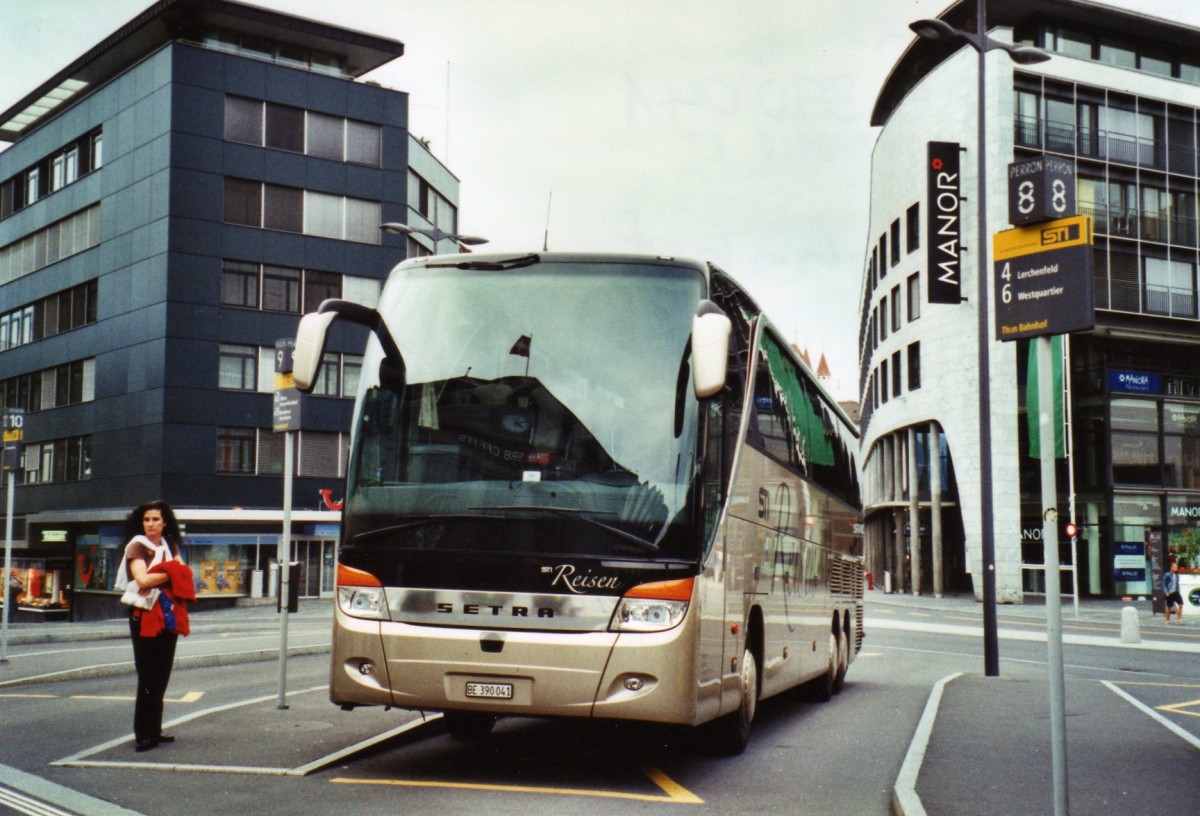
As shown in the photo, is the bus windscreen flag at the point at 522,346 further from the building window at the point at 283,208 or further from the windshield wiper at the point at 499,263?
the building window at the point at 283,208

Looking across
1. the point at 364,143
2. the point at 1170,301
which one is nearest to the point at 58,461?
the point at 364,143

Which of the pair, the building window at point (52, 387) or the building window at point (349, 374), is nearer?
the building window at point (349, 374)

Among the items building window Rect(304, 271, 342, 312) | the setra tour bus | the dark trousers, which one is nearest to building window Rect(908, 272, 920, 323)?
building window Rect(304, 271, 342, 312)

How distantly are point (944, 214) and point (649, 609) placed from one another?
1569 inches

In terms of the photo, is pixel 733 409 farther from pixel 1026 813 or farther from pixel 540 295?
pixel 1026 813

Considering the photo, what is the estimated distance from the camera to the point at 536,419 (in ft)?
27.6

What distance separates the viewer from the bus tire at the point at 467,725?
34.0ft

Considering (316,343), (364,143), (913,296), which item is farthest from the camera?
(913,296)

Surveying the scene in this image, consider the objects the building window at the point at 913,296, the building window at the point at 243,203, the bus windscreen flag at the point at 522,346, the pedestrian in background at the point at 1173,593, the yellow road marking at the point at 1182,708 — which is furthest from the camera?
the building window at the point at 913,296

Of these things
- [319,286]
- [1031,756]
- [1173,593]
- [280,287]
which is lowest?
[1031,756]

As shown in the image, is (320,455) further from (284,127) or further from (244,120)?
(244,120)

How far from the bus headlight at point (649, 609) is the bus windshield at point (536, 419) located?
0.67 ft

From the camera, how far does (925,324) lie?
54.1 meters

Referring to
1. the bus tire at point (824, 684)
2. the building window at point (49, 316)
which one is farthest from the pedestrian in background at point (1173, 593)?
the building window at point (49, 316)
